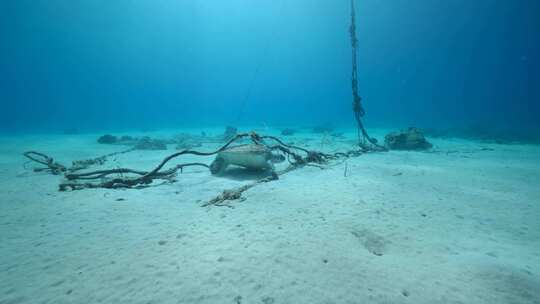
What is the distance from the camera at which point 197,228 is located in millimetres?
4598

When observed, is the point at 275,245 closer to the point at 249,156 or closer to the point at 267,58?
the point at 249,156

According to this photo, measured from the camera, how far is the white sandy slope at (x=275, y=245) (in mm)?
2879

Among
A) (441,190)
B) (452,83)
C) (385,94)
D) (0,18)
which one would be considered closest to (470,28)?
(452,83)

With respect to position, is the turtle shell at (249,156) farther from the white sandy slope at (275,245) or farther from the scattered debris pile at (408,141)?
the scattered debris pile at (408,141)

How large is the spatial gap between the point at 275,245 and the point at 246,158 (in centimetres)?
507

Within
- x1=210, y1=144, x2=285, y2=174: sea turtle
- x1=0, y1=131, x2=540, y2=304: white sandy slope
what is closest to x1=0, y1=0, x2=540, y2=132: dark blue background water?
x1=210, y1=144, x2=285, y2=174: sea turtle

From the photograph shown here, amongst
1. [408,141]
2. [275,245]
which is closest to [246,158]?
[275,245]

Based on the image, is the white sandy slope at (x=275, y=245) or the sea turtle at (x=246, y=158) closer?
the white sandy slope at (x=275, y=245)

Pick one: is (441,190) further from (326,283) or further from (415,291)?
(326,283)

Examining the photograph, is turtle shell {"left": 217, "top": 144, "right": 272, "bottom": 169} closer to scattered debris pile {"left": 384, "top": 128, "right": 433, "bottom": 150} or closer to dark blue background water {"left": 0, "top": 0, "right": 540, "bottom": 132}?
scattered debris pile {"left": 384, "top": 128, "right": 433, "bottom": 150}

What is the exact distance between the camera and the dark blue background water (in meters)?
75.0

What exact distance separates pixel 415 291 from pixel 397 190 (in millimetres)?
4882

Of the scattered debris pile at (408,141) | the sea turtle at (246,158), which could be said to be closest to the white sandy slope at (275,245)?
the sea turtle at (246,158)

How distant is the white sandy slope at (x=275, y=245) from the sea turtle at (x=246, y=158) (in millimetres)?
1540
